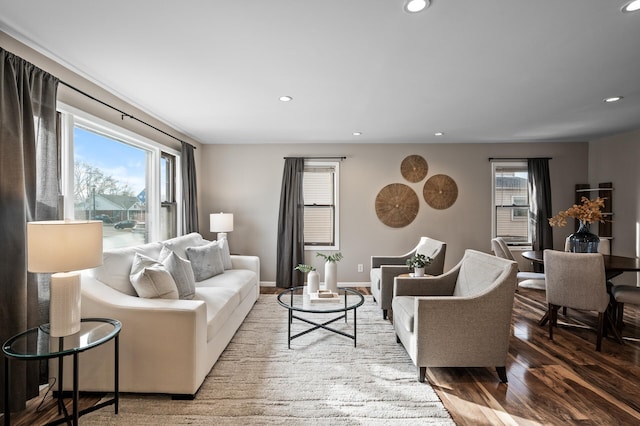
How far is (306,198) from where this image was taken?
529cm

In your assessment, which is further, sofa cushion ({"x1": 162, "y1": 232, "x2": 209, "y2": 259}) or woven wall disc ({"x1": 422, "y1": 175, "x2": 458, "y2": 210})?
woven wall disc ({"x1": 422, "y1": 175, "x2": 458, "y2": 210})

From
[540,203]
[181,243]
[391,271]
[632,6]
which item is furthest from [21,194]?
[540,203]

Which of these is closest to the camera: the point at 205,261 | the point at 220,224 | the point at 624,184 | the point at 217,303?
the point at 217,303

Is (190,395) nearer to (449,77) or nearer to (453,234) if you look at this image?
(449,77)

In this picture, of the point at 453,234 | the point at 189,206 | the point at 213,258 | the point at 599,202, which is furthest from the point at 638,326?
the point at 189,206

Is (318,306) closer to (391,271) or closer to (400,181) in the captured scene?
(391,271)

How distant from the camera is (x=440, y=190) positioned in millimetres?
5199

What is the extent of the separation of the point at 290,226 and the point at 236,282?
5.86 feet

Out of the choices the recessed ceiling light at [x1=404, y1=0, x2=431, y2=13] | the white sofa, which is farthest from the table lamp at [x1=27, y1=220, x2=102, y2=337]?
the recessed ceiling light at [x1=404, y1=0, x2=431, y2=13]

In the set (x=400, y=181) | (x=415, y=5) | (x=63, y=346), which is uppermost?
(x=415, y=5)

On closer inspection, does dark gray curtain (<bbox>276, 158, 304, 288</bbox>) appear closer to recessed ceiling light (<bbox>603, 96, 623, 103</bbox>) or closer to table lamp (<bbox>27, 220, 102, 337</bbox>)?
table lamp (<bbox>27, 220, 102, 337</bbox>)

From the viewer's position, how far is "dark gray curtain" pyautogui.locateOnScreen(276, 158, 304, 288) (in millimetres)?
5090

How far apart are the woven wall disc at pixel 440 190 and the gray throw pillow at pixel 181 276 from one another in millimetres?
3842

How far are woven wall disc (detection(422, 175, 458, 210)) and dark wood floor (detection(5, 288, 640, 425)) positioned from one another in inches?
97.9
